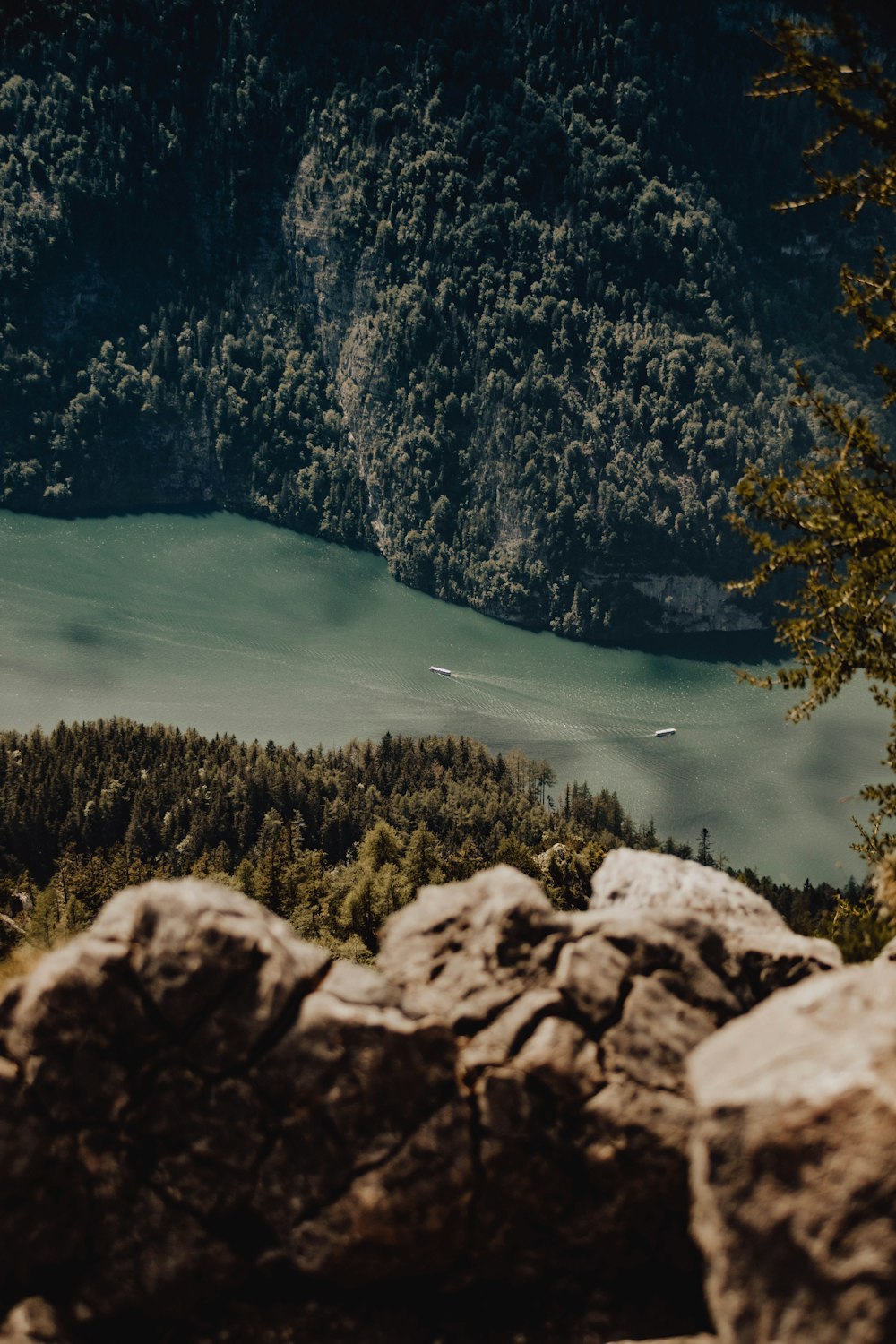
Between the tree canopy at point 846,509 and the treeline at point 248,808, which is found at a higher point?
the tree canopy at point 846,509

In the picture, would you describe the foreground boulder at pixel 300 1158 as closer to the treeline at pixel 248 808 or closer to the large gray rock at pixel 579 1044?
the large gray rock at pixel 579 1044

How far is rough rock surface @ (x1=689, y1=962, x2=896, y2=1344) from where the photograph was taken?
10.3m

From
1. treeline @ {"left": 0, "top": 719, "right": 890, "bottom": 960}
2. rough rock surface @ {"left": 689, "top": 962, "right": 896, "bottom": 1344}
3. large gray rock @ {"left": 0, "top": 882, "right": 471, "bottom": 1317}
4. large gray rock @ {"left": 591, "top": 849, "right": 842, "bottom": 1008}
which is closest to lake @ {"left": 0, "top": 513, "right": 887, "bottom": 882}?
treeline @ {"left": 0, "top": 719, "right": 890, "bottom": 960}

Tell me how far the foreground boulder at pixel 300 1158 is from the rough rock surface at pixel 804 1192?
3385 mm

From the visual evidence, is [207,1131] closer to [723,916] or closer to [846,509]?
[723,916]

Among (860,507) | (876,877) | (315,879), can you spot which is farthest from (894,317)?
(315,879)

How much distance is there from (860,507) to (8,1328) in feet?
57.3

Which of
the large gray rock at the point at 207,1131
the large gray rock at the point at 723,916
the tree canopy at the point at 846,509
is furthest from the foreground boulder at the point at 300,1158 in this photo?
the tree canopy at the point at 846,509

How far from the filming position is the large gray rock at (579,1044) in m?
14.3

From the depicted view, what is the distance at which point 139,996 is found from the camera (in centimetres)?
1452

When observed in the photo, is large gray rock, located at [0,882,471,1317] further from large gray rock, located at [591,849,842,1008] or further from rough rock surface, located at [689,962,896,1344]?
rough rock surface, located at [689,962,896,1344]

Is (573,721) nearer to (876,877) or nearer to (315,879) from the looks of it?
(315,879)

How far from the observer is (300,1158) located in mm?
14297

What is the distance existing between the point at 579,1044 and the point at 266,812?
121823 mm
